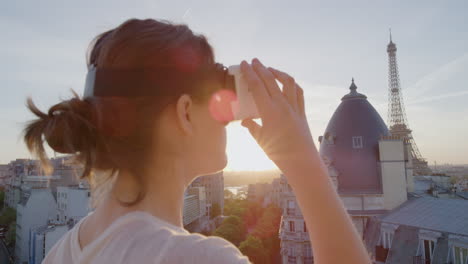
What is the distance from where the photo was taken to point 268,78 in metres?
1.17

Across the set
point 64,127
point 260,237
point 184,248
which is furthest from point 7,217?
point 184,248

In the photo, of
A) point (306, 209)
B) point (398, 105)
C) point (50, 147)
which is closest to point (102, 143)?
point (50, 147)

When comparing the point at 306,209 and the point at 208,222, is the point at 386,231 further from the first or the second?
the point at 208,222

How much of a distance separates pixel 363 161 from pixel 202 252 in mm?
16255

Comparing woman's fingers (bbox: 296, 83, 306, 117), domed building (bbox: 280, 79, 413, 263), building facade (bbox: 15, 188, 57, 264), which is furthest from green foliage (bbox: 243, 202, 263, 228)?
woman's fingers (bbox: 296, 83, 306, 117)

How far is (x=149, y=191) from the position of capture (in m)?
1.18

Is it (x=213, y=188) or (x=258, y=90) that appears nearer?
(x=258, y=90)

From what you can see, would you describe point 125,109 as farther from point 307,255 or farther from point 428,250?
point 307,255

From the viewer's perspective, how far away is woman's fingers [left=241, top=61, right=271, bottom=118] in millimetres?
1132

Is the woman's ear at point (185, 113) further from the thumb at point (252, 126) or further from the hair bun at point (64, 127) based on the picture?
the hair bun at point (64, 127)

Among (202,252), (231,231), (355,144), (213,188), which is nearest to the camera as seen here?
(202,252)

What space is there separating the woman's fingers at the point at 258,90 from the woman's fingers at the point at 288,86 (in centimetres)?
8

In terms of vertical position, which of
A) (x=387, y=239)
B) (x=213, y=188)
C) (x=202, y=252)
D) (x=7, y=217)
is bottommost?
(x=7, y=217)

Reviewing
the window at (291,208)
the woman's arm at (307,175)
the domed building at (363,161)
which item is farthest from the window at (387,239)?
the woman's arm at (307,175)
